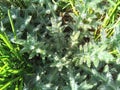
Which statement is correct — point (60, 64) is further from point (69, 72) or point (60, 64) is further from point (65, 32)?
point (65, 32)

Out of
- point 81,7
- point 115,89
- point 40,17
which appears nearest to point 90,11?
point 81,7

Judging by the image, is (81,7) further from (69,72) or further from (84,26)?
(69,72)

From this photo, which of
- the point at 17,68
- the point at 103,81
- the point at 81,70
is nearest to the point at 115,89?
the point at 103,81

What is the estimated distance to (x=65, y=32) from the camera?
1.51 metres

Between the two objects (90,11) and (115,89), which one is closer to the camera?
(115,89)

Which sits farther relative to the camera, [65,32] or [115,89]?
[65,32]

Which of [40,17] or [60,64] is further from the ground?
[40,17]

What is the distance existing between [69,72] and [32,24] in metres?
0.30

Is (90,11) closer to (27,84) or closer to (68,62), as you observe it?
(68,62)

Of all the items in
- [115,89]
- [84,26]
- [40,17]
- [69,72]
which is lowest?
[115,89]

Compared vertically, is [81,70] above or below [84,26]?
below

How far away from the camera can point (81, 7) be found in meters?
1.38

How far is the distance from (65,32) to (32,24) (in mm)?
165

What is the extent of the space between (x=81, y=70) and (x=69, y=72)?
7 centimetres
